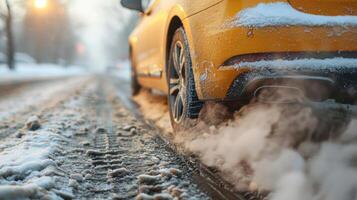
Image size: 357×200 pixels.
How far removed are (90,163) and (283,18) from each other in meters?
1.65

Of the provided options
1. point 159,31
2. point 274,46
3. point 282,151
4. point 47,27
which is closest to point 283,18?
point 274,46

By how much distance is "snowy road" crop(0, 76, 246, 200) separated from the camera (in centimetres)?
246

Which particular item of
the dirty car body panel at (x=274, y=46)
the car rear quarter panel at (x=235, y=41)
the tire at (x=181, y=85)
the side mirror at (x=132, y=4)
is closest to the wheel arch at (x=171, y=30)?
the tire at (x=181, y=85)

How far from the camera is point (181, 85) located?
12.9 feet

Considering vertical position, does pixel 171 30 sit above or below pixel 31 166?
above

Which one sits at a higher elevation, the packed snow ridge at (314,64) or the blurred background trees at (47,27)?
the blurred background trees at (47,27)

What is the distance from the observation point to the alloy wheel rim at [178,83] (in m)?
3.87

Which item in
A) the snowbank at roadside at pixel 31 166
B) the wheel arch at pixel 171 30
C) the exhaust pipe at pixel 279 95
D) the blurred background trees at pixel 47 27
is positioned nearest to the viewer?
the snowbank at roadside at pixel 31 166

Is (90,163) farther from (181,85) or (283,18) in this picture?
(283,18)

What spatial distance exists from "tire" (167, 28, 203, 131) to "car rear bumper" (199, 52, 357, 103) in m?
0.65

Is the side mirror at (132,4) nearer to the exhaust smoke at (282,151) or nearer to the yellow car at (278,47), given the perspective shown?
the exhaust smoke at (282,151)

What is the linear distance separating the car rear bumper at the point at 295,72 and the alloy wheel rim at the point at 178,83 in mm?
898

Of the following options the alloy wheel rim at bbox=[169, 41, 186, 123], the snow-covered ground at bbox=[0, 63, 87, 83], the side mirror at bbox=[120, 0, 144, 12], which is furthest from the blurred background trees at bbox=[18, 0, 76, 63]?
the alloy wheel rim at bbox=[169, 41, 186, 123]

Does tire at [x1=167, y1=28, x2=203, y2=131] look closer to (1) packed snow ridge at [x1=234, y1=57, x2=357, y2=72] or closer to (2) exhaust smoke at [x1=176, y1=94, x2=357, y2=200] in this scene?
(2) exhaust smoke at [x1=176, y1=94, x2=357, y2=200]
